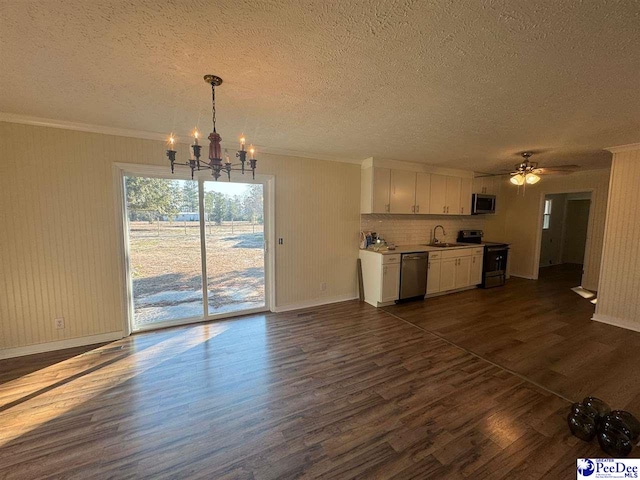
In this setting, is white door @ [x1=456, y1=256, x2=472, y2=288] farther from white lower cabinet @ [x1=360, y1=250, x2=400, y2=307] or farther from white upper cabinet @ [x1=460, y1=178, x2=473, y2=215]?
white lower cabinet @ [x1=360, y1=250, x2=400, y2=307]

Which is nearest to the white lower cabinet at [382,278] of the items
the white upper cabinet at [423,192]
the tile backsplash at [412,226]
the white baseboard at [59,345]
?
the tile backsplash at [412,226]

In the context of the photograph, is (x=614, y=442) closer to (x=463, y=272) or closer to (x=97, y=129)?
(x=463, y=272)

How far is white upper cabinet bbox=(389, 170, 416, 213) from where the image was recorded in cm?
477

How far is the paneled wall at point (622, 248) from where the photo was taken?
353 cm

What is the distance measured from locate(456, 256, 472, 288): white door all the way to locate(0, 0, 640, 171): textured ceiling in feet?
9.15

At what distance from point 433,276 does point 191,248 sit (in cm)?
416

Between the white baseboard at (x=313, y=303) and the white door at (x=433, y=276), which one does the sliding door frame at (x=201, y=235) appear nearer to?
the white baseboard at (x=313, y=303)

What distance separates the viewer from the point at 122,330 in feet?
10.8

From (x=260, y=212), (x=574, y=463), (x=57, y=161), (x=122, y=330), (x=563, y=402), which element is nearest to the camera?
(x=574, y=463)

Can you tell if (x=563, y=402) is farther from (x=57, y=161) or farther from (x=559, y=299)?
(x=57, y=161)

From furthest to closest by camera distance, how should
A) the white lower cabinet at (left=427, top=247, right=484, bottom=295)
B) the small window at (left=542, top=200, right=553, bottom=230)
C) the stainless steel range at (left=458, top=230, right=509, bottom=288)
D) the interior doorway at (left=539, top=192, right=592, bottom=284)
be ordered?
the interior doorway at (left=539, top=192, right=592, bottom=284) → the small window at (left=542, top=200, right=553, bottom=230) → the stainless steel range at (left=458, top=230, right=509, bottom=288) → the white lower cabinet at (left=427, top=247, right=484, bottom=295)

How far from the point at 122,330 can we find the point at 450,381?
12.5 feet

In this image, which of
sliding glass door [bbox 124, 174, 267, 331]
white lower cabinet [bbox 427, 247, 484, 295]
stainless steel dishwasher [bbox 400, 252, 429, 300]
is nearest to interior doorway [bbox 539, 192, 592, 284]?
white lower cabinet [bbox 427, 247, 484, 295]

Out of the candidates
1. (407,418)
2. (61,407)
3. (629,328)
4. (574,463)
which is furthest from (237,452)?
(629,328)
